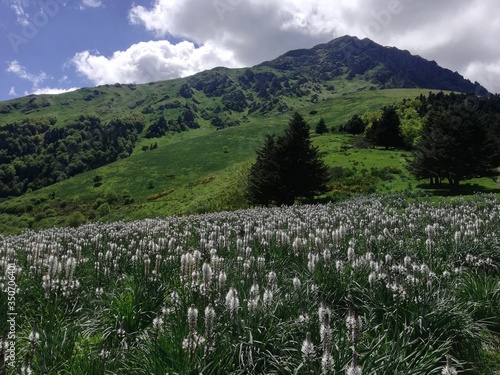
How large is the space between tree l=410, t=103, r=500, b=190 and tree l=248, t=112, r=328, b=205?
13.2 m

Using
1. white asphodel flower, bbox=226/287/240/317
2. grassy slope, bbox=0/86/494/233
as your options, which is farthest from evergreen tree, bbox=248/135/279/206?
white asphodel flower, bbox=226/287/240/317

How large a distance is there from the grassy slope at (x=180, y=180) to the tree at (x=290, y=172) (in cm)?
827

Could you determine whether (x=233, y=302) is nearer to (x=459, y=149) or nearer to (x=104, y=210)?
(x=459, y=149)

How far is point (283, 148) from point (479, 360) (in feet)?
132

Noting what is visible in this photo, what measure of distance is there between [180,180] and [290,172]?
67.2m

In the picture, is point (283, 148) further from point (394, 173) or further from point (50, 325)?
point (50, 325)

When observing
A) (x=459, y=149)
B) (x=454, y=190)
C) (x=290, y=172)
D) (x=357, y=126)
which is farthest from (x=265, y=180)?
(x=357, y=126)

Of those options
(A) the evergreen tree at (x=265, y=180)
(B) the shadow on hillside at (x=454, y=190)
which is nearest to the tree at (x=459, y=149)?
(B) the shadow on hillside at (x=454, y=190)

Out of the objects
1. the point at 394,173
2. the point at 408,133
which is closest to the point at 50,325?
the point at 394,173

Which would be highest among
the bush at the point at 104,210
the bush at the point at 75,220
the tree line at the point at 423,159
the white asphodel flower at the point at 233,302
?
the tree line at the point at 423,159

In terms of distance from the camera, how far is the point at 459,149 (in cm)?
4084

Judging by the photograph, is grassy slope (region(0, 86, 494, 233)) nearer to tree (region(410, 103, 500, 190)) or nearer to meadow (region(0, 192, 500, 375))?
tree (region(410, 103, 500, 190))

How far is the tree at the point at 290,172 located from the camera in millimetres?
44156

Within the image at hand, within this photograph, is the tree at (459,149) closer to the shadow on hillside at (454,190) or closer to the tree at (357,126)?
the shadow on hillside at (454,190)
